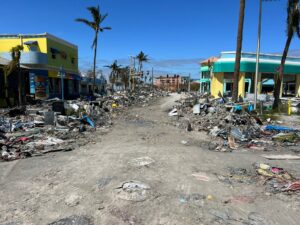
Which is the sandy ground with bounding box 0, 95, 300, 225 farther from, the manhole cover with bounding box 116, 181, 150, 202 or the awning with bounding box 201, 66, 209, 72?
the awning with bounding box 201, 66, 209, 72

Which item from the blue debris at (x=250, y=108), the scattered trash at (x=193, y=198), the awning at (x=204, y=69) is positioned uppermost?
the awning at (x=204, y=69)

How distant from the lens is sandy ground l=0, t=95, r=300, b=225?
4.59 metres

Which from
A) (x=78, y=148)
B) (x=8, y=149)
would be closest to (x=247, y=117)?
(x=78, y=148)

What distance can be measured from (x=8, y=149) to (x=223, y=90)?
1139 inches

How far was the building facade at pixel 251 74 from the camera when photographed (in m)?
32.4

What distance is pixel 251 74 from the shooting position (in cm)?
3319

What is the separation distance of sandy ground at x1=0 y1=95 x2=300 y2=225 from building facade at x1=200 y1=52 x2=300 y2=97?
25.0 m

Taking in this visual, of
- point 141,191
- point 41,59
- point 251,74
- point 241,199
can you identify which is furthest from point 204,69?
point 141,191

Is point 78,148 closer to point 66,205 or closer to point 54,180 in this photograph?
point 54,180

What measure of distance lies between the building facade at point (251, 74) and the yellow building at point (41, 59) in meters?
17.6

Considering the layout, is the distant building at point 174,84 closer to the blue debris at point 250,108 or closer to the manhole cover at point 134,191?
the blue debris at point 250,108

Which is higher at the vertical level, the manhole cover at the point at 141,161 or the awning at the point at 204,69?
the awning at the point at 204,69

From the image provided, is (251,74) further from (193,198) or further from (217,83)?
(193,198)

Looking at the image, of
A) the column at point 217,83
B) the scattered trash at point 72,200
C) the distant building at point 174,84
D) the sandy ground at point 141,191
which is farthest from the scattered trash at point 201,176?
the distant building at point 174,84
